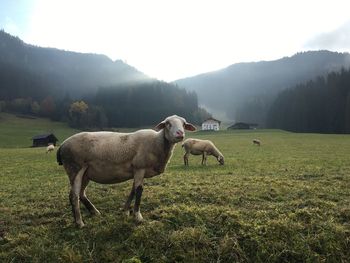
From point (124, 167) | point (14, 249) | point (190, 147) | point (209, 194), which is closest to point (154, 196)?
point (209, 194)

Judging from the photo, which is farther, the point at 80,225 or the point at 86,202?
the point at 86,202

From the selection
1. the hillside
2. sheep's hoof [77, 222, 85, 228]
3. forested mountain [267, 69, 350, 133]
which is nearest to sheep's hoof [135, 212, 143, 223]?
sheep's hoof [77, 222, 85, 228]

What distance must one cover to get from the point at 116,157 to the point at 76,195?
159 cm

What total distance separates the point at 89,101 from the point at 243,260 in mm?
186691

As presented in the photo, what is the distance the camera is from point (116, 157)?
33.8 ft

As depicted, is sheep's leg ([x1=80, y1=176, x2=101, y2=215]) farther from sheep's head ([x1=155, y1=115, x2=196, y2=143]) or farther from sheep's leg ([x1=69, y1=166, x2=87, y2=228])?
sheep's head ([x1=155, y1=115, x2=196, y2=143])

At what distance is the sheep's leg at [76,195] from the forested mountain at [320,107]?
134 metres

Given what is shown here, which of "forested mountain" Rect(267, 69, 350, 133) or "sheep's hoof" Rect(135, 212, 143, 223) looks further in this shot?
"forested mountain" Rect(267, 69, 350, 133)

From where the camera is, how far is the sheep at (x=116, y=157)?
10.1m

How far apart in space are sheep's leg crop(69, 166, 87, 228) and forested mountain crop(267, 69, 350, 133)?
134227 millimetres

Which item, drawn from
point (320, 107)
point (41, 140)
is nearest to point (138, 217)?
point (41, 140)

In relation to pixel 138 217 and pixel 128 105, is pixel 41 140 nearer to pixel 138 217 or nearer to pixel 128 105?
pixel 128 105

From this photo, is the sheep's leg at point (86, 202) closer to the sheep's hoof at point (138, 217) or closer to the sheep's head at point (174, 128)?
the sheep's hoof at point (138, 217)

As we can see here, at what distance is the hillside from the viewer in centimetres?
10544
